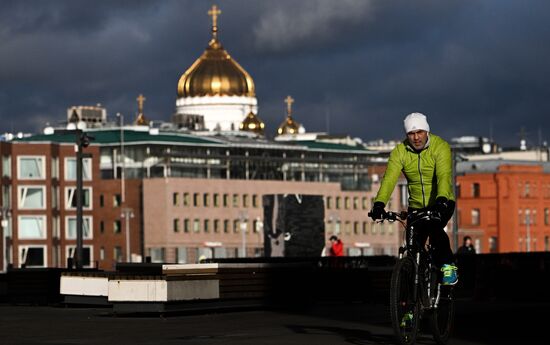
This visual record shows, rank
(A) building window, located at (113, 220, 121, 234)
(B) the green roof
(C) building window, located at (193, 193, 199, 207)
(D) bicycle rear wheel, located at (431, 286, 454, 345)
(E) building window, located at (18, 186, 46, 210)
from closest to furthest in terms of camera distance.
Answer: (D) bicycle rear wheel, located at (431, 286, 454, 345) < (E) building window, located at (18, 186, 46, 210) < (A) building window, located at (113, 220, 121, 234) < (C) building window, located at (193, 193, 199, 207) < (B) the green roof

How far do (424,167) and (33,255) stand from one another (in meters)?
145

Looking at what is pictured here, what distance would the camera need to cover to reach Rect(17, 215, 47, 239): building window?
547 feet

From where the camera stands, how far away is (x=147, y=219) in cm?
17750

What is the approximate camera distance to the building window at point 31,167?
16725 cm

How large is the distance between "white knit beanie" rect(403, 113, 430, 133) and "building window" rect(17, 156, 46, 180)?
14712cm

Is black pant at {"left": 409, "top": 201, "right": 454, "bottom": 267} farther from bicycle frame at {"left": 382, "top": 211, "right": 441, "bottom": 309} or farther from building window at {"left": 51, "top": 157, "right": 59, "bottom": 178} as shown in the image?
building window at {"left": 51, "top": 157, "right": 59, "bottom": 178}

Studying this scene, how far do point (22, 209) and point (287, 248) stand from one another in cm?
8947

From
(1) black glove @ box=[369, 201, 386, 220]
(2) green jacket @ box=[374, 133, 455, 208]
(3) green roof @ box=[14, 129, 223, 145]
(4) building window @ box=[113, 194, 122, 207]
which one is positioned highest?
(3) green roof @ box=[14, 129, 223, 145]

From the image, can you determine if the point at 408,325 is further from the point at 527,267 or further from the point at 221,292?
the point at 527,267

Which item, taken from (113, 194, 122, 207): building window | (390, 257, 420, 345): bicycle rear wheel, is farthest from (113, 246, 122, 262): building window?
(390, 257, 420, 345): bicycle rear wheel

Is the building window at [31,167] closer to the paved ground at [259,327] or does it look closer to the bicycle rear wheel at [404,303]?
the paved ground at [259,327]

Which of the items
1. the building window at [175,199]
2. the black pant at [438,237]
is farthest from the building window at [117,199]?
the black pant at [438,237]

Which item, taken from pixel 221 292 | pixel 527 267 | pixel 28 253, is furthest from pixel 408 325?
pixel 28 253

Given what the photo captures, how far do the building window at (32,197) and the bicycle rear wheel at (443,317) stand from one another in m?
147
